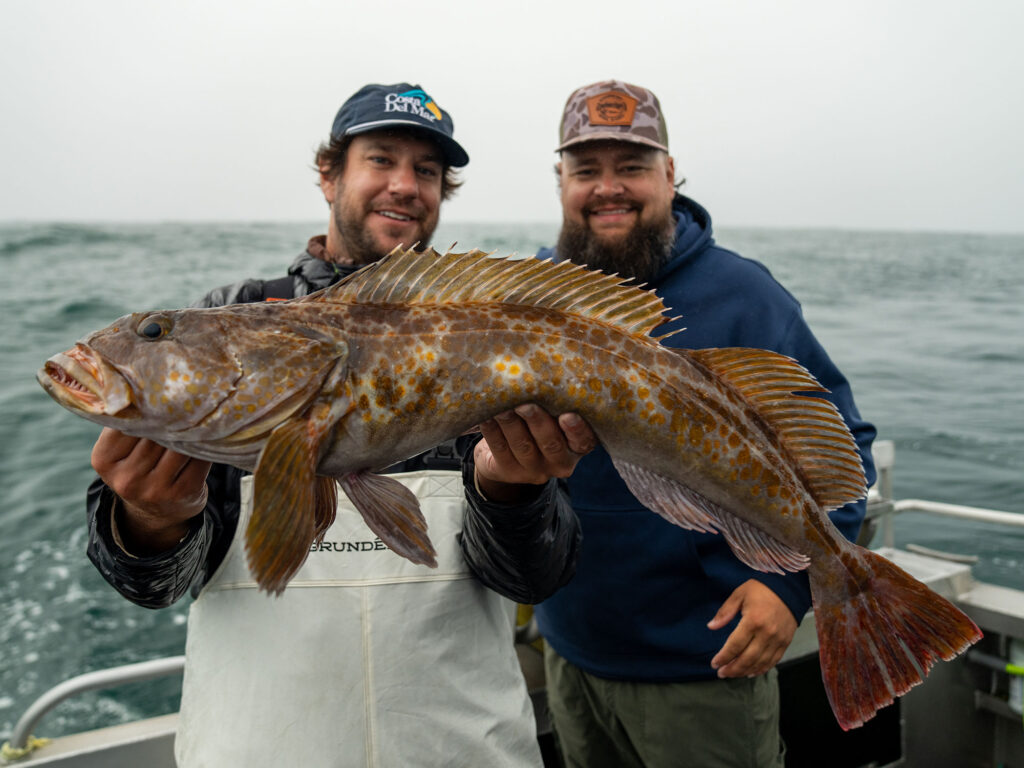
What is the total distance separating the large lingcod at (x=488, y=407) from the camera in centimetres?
181

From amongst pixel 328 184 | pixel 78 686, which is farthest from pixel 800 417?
pixel 78 686

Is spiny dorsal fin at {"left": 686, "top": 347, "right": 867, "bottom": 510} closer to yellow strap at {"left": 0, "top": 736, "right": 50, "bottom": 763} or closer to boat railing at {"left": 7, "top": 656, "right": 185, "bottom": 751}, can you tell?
boat railing at {"left": 7, "top": 656, "right": 185, "bottom": 751}

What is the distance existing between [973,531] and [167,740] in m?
10.6

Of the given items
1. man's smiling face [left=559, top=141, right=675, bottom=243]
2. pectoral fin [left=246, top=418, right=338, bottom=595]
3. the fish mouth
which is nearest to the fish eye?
the fish mouth

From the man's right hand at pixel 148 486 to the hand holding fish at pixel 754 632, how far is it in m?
1.94

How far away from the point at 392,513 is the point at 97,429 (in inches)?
510

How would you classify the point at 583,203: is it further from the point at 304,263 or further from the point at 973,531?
the point at 973,531

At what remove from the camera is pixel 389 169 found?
11.8ft

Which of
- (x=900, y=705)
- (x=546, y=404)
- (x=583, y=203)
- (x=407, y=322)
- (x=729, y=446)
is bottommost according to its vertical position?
(x=900, y=705)

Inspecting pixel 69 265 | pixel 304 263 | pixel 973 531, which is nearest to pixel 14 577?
pixel 304 263

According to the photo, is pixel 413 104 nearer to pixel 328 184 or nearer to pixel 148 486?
pixel 328 184

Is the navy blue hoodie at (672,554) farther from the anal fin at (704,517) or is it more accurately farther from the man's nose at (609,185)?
the anal fin at (704,517)

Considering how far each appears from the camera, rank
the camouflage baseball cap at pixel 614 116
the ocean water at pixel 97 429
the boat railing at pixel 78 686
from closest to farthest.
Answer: the boat railing at pixel 78 686 → the camouflage baseball cap at pixel 614 116 → the ocean water at pixel 97 429

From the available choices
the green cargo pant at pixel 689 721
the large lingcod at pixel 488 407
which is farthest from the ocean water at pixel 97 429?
the green cargo pant at pixel 689 721
